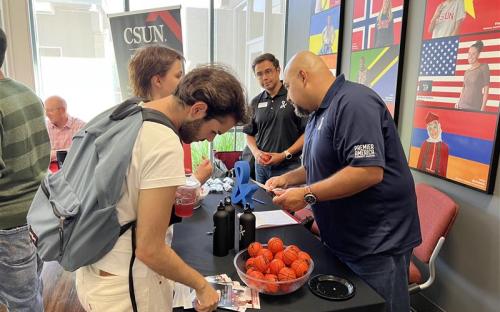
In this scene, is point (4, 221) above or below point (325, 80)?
below

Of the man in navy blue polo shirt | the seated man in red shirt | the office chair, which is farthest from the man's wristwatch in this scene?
the seated man in red shirt

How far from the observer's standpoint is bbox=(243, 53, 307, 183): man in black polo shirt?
306 cm

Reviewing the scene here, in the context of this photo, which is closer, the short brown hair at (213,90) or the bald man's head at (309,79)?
the short brown hair at (213,90)

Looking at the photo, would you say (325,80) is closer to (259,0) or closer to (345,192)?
(345,192)

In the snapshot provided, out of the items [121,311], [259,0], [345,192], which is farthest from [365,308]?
[259,0]

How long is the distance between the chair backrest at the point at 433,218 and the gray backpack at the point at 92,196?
5.42ft

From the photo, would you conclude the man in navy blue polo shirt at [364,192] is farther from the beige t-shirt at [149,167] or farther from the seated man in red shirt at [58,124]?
the seated man in red shirt at [58,124]

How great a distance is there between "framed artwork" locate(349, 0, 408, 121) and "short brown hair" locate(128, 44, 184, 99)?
64.5 inches

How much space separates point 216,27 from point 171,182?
4.05 m

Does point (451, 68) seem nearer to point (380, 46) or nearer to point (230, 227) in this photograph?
point (380, 46)

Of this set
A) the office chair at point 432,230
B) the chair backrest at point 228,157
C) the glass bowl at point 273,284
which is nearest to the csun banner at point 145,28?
the chair backrest at point 228,157

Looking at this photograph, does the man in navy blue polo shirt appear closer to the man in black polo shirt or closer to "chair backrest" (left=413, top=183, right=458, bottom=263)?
"chair backrest" (left=413, top=183, right=458, bottom=263)

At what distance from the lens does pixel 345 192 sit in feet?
4.56

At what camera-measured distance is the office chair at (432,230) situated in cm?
195
